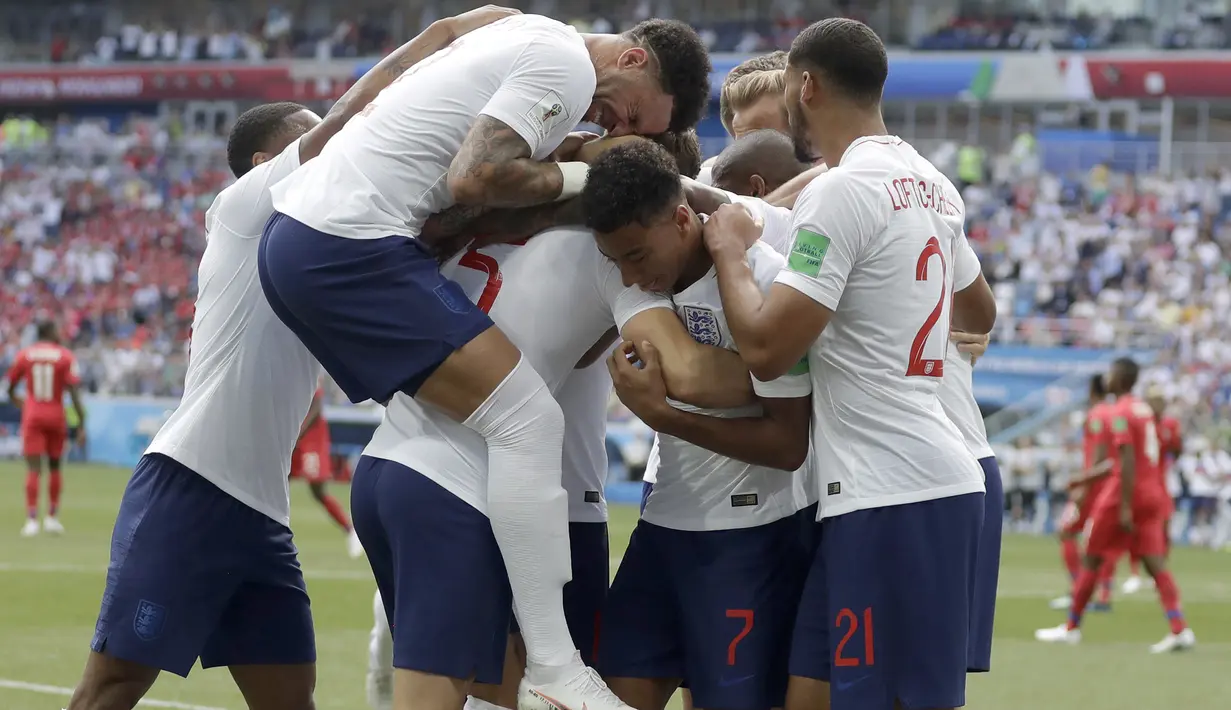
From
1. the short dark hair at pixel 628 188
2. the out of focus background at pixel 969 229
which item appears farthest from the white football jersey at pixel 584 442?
the out of focus background at pixel 969 229

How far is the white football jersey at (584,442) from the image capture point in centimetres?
461

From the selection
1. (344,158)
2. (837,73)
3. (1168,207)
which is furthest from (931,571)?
(1168,207)

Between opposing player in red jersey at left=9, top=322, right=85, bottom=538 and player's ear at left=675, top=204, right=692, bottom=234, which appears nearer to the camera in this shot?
player's ear at left=675, top=204, right=692, bottom=234

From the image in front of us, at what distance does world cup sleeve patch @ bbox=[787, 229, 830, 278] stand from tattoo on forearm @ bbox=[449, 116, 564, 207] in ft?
2.15

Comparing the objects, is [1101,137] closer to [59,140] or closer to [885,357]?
[59,140]

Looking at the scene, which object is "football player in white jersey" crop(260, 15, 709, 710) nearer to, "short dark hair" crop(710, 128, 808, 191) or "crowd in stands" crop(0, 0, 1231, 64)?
"short dark hair" crop(710, 128, 808, 191)

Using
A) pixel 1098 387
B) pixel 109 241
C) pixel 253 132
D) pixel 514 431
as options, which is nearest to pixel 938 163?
pixel 109 241

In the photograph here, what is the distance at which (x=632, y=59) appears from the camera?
4.36 metres

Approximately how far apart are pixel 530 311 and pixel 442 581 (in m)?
0.73

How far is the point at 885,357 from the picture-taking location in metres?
4.07

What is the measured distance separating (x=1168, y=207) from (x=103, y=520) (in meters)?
20.1

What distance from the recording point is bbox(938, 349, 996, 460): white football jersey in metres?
5.27

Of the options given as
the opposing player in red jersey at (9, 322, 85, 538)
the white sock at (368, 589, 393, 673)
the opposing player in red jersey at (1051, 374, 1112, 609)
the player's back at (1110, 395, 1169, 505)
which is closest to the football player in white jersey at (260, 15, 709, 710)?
the white sock at (368, 589, 393, 673)

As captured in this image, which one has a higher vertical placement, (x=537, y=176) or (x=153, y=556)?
(x=537, y=176)
